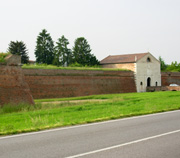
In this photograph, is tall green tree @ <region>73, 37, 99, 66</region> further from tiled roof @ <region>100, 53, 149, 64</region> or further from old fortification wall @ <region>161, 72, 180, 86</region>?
old fortification wall @ <region>161, 72, 180, 86</region>

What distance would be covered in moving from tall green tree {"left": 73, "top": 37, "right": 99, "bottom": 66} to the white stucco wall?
14.8m

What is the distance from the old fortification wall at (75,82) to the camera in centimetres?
3528

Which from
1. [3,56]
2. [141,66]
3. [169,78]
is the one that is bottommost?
[169,78]

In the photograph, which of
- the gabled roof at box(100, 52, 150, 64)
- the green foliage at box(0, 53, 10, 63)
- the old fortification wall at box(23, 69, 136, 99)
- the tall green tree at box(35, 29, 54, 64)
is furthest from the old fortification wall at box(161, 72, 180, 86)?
the green foliage at box(0, 53, 10, 63)

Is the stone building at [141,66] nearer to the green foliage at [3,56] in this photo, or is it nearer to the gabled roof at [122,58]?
the gabled roof at [122,58]

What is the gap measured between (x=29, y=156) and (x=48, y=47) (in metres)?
59.1

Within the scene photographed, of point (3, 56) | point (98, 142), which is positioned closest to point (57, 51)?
point (3, 56)

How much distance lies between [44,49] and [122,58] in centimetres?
1806

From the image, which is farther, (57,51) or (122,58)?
(57,51)

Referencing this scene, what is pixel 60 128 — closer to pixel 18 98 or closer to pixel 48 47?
pixel 18 98

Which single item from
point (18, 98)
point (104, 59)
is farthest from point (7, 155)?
point (104, 59)

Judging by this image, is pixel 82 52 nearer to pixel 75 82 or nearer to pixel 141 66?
pixel 141 66

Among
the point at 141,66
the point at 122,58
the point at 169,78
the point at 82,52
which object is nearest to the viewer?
the point at 141,66

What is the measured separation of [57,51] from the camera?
6569 centimetres
